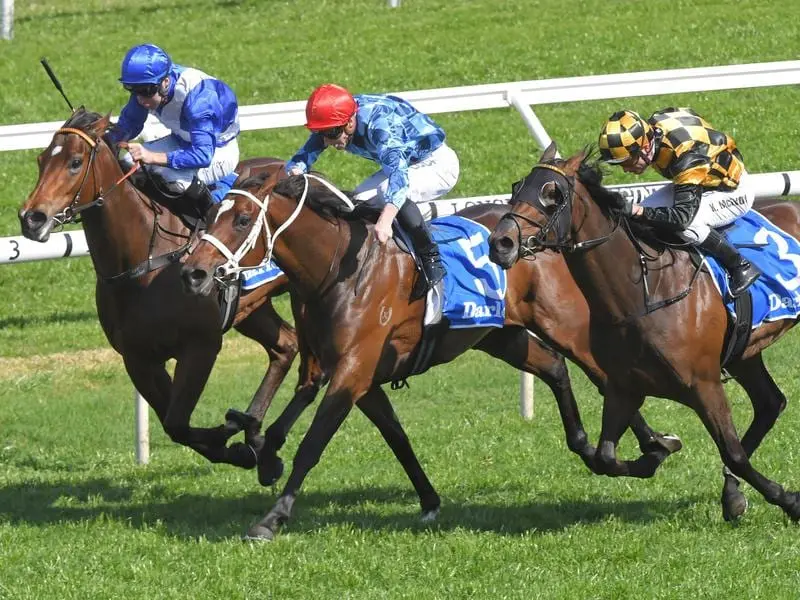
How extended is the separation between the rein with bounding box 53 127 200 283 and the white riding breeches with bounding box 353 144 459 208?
90 cm

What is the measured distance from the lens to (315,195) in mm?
6840

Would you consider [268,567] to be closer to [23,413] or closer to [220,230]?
[220,230]

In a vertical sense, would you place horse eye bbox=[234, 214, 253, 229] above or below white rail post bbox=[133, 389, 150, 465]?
above

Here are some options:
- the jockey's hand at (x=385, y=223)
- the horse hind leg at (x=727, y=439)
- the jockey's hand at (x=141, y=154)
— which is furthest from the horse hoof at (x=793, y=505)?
the jockey's hand at (x=141, y=154)

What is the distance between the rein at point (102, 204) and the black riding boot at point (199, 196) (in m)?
0.11

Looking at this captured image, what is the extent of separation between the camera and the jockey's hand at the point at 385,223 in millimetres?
6742

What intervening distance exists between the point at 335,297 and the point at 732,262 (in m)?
1.82

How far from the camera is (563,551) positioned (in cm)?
653

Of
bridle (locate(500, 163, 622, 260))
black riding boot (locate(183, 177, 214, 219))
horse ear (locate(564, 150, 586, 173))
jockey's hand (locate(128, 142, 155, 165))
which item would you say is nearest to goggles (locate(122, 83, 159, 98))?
jockey's hand (locate(128, 142, 155, 165))

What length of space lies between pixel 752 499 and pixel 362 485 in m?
2.05

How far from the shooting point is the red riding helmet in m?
6.89

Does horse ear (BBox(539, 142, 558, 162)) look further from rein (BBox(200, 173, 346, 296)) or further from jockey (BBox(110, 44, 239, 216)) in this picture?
jockey (BBox(110, 44, 239, 216))

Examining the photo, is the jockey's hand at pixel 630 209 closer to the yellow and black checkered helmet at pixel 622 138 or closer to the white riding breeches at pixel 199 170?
the yellow and black checkered helmet at pixel 622 138

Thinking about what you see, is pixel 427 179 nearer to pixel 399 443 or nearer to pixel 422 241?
pixel 422 241
